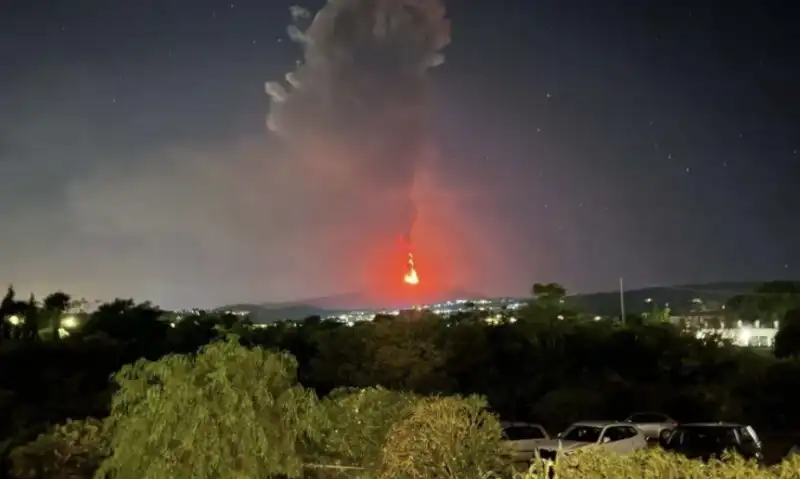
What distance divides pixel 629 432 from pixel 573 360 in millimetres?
24975

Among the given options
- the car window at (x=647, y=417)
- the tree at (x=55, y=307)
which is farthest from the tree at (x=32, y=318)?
the car window at (x=647, y=417)

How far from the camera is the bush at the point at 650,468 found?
663cm

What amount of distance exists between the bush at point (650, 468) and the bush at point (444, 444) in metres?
3.26

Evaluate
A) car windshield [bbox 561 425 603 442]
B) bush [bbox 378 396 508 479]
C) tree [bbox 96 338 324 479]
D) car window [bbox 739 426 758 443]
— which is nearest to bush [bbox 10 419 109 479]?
tree [bbox 96 338 324 479]

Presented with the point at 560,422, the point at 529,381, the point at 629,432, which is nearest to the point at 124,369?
the point at 629,432

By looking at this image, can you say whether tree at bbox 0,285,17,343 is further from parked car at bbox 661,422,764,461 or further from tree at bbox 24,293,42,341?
parked car at bbox 661,422,764,461

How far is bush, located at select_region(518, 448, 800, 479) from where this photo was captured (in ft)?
21.8

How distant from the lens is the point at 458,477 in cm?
1027

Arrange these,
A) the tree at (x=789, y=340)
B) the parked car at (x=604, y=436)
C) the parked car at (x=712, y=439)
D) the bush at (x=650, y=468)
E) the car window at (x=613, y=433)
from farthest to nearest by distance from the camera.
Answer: the tree at (x=789, y=340)
the car window at (x=613, y=433)
the parked car at (x=604, y=436)
the parked car at (x=712, y=439)
the bush at (x=650, y=468)

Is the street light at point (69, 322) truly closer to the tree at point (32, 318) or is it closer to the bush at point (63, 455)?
the tree at point (32, 318)

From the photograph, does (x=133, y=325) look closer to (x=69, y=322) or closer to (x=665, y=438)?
(x=69, y=322)

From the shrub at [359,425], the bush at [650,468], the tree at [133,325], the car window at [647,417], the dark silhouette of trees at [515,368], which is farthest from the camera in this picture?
the tree at [133,325]

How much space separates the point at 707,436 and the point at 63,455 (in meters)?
13.5

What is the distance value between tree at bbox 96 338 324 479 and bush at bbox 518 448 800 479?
16.7ft
